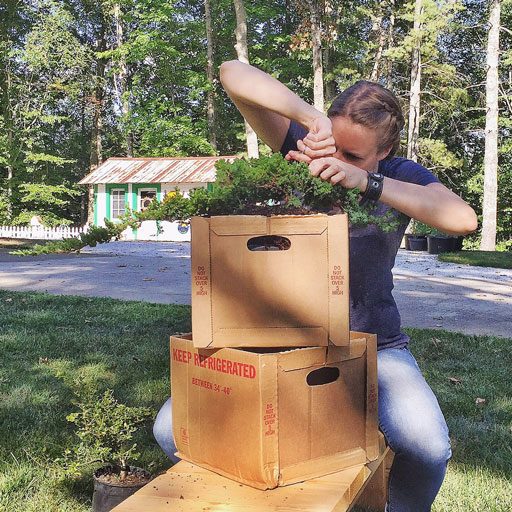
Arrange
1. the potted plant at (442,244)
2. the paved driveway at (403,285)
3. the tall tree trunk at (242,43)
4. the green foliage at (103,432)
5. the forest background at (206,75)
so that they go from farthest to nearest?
the forest background at (206,75) < the tall tree trunk at (242,43) < the potted plant at (442,244) < the paved driveway at (403,285) < the green foliage at (103,432)

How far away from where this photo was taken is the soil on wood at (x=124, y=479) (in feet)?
8.75

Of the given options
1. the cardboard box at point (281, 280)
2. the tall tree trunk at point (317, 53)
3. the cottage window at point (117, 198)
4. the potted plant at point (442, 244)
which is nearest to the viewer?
the cardboard box at point (281, 280)

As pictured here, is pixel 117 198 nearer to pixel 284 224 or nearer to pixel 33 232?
pixel 33 232

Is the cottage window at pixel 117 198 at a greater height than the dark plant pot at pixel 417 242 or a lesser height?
greater

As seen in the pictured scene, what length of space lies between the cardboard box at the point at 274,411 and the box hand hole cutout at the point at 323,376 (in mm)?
21

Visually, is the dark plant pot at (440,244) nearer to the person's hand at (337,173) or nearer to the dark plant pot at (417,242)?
the dark plant pot at (417,242)

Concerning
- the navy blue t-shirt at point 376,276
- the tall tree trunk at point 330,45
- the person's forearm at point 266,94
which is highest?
the tall tree trunk at point 330,45

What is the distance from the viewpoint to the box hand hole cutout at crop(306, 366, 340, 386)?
1.97 meters

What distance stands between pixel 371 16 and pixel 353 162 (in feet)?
81.6

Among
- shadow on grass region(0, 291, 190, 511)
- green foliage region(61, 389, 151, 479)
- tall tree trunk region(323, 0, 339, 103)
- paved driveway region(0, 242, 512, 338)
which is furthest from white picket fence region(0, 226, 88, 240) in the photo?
green foliage region(61, 389, 151, 479)

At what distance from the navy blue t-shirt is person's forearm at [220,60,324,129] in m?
0.27

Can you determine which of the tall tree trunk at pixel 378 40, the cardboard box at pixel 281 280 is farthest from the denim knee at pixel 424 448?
the tall tree trunk at pixel 378 40

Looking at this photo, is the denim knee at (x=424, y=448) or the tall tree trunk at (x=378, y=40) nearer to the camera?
the denim knee at (x=424, y=448)

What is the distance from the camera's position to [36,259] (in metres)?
14.6
